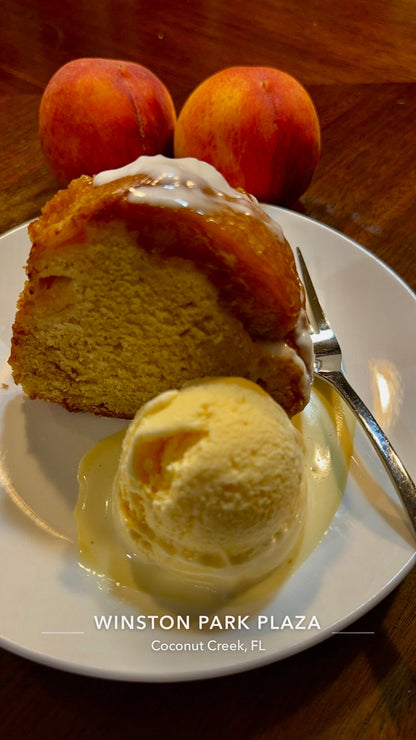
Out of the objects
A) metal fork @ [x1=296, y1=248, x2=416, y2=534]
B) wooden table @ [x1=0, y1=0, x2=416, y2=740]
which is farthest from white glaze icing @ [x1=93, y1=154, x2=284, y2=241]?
wooden table @ [x1=0, y1=0, x2=416, y2=740]

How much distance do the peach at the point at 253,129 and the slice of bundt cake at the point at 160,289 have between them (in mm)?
370

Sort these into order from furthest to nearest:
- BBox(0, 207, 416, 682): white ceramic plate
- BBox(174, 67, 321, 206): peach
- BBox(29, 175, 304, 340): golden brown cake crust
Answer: BBox(174, 67, 321, 206): peach → BBox(29, 175, 304, 340): golden brown cake crust → BBox(0, 207, 416, 682): white ceramic plate

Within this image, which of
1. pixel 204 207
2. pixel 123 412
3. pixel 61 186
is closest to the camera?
pixel 204 207

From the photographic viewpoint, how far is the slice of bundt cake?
81 centimetres

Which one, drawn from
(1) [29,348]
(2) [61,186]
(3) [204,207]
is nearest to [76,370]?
(1) [29,348]

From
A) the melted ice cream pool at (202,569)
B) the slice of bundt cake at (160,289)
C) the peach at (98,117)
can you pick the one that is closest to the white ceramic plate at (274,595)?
the melted ice cream pool at (202,569)

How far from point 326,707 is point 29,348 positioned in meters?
0.69

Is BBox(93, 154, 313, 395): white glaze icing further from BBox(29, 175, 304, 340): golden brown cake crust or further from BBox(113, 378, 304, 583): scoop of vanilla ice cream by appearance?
BBox(113, 378, 304, 583): scoop of vanilla ice cream

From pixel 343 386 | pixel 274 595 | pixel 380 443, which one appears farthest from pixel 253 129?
pixel 274 595

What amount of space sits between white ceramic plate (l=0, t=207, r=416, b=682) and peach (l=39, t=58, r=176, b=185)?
9.6 inches

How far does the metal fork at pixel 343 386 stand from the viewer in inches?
33.4

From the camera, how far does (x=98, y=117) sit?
1248 mm

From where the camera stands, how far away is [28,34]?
1907 millimetres

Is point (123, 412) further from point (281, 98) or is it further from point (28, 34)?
point (28, 34)
